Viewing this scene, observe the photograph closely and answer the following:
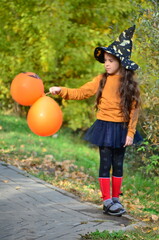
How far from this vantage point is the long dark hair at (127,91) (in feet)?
16.0

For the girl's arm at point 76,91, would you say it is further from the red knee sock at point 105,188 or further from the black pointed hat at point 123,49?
the red knee sock at point 105,188

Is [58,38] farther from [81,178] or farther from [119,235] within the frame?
[119,235]

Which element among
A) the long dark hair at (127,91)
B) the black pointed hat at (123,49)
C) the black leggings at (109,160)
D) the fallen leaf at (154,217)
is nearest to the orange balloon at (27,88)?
the long dark hair at (127,91)

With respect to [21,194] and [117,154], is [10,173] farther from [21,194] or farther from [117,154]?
[117,154]

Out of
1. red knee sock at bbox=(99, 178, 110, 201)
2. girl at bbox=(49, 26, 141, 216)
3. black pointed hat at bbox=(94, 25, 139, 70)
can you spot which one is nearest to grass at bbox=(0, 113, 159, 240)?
red knee sock at bbox=(99, 178, 110, 201)

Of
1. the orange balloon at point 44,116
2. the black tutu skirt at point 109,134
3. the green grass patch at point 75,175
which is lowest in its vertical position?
the green grass patch at point 75,175

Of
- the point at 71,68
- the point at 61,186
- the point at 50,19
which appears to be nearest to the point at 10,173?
the point at 61,186

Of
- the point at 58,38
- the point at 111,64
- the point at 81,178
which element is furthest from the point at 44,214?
the point at 58,38

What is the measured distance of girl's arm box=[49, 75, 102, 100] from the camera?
4.86 metres

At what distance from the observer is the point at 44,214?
464cm

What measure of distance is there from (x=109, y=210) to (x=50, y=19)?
26.5 ft

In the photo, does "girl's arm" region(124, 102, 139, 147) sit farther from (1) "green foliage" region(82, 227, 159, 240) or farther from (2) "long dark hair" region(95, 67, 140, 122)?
(1) "green foliage" region(82, 227, 159, 240)

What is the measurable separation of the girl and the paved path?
0.35m

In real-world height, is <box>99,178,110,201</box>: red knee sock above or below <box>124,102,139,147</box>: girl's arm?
below
